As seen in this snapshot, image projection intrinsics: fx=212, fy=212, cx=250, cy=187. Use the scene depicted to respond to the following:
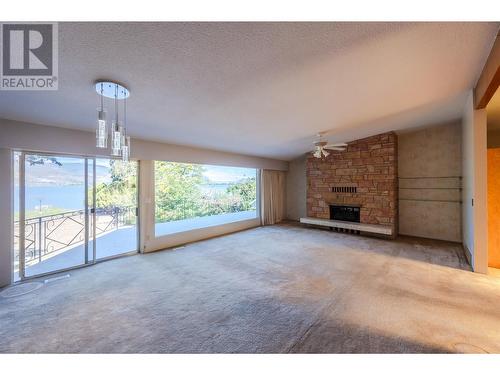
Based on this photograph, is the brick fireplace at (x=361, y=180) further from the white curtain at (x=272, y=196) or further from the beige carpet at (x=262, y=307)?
the beige carpet at (x=262, y=307)

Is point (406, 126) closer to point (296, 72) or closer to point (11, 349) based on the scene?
point (296, 72)

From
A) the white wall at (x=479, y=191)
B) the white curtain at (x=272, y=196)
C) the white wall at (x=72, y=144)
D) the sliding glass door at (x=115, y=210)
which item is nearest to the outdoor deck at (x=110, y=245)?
the sliding glass door at (x=115, y=210)

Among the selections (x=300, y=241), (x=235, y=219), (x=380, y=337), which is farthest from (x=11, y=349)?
(x=235, y=219)

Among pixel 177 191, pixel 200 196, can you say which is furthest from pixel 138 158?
pixel 200 196

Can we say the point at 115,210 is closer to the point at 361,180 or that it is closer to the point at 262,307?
the point at 262,307

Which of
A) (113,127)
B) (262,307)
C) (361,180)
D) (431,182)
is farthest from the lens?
(361,180)

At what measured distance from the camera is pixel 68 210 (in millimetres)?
3666

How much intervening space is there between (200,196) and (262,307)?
13.8ft

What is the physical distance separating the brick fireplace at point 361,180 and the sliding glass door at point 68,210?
526cm

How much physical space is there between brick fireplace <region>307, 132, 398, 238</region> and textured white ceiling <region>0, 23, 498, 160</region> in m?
1.79

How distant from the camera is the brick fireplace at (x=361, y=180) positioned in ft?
18.3

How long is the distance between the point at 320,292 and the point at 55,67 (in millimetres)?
3615

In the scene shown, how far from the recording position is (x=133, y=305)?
8.01 feet
